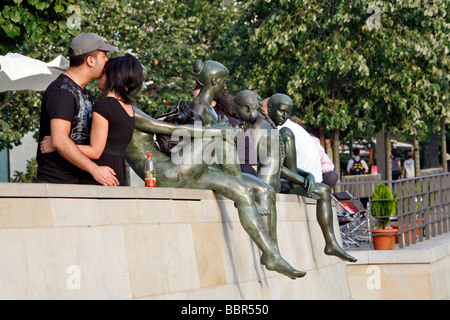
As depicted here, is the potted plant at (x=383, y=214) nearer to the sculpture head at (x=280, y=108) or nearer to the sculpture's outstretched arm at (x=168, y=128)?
the sculpture head at (x=280, y=108)

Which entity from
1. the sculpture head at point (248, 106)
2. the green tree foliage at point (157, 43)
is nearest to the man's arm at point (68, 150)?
the sculpture head at point (248, 106)

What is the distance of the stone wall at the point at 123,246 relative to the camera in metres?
5.21

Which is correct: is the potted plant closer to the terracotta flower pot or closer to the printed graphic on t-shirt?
the terracotta flower pot

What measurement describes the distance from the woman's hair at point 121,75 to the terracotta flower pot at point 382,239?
851cm

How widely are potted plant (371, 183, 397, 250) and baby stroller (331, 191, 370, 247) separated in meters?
0.23

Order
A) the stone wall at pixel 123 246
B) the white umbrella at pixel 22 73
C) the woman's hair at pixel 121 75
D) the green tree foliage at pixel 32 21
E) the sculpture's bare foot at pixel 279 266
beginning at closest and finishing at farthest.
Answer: the stone wall at pixel 123 246
the woman's hair at pixel 121 75
the sculpture's bare foot at pixel 279 266
the green tree foliage at pixel 32 21
the white umbrella at pixel 22 73

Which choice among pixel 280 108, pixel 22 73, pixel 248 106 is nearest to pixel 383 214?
pixel 280 108

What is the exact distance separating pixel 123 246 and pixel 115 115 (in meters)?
1.20

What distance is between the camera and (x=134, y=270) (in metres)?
6.04

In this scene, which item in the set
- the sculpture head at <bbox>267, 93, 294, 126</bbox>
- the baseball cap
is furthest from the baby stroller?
the baseball cap

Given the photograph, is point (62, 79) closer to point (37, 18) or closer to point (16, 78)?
point (37, 18)

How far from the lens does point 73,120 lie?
22.5ft

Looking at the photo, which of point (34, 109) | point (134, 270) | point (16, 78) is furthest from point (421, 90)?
point (134, 270)
